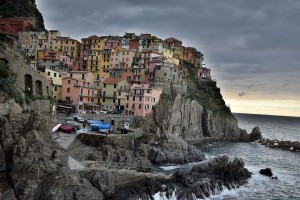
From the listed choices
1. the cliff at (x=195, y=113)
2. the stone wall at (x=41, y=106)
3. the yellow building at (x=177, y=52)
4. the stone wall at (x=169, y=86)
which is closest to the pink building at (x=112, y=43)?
the yellow building at (x=177, y=52)

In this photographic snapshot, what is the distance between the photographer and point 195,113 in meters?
98.2

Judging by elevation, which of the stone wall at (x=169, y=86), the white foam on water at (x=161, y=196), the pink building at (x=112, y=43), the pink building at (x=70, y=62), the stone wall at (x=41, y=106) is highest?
the pink building at (x=112, y=43)

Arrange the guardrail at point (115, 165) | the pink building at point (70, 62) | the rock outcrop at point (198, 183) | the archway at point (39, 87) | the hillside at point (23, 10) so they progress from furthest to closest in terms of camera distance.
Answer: the hillside at point (23, 10) → the pink building at point (70, 62) → the archway at point (39, 87) → the guardrail at point (115, 165) → the rock outcrop at point (198, 183)

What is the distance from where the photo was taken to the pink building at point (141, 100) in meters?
81.7

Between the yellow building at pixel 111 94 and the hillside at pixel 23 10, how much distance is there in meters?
53.1

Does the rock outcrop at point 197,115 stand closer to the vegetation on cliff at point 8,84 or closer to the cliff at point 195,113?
the cliff at point 195,113

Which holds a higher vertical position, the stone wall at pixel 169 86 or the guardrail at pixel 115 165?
the stone wall at pixel 169 86

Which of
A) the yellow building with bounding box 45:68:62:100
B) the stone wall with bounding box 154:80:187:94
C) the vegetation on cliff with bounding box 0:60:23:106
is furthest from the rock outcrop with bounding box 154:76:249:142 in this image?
the vegetation on cliff with bounding box 0:60:23:106

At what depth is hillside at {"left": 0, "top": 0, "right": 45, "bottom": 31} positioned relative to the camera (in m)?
128

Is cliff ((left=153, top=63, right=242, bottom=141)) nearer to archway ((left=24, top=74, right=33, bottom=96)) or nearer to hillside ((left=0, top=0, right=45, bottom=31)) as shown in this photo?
archway ((left=24, top=74, right=33, bottom=96))

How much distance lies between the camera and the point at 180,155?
59062 mm

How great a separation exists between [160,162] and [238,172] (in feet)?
42.4

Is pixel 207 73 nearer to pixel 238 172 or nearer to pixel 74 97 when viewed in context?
pixel 74 97

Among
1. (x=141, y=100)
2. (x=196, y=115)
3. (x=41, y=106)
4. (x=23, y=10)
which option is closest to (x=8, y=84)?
(x=41, y=106)
